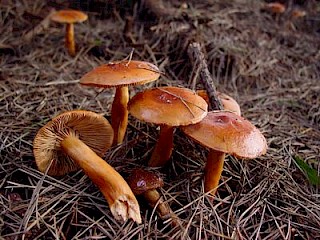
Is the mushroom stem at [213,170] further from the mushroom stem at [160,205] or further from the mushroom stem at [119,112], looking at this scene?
the mushroom stem at [119,112]

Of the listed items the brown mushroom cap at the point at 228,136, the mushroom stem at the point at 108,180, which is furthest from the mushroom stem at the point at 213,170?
the mushroom stem at the point at 108,180

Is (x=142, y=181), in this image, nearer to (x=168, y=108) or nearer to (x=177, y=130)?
(x=168, y=108)

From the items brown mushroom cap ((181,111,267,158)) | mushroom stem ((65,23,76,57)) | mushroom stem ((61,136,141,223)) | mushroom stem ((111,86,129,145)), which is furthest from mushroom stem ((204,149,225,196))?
mushroom stem ((65,23,76,57))

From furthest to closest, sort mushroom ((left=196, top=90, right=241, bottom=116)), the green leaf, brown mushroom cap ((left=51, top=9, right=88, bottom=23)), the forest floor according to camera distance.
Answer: brown mushroom cap ((left=51, top=9, right=88, bottom=23)), mushroom ((left=196, top=90, right=241, bottom=116)), the green leaf, the forest floor

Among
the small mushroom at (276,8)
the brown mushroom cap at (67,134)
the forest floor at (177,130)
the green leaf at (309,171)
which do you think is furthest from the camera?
the small mushroom at (276,8)

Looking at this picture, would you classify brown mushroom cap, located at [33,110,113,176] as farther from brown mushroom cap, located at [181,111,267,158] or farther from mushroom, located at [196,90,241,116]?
mushroom, located at [196,90,241,116]

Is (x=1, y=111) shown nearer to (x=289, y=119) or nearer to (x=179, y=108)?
(x=179, y=108)

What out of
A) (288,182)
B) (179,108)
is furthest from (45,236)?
(288,182)
